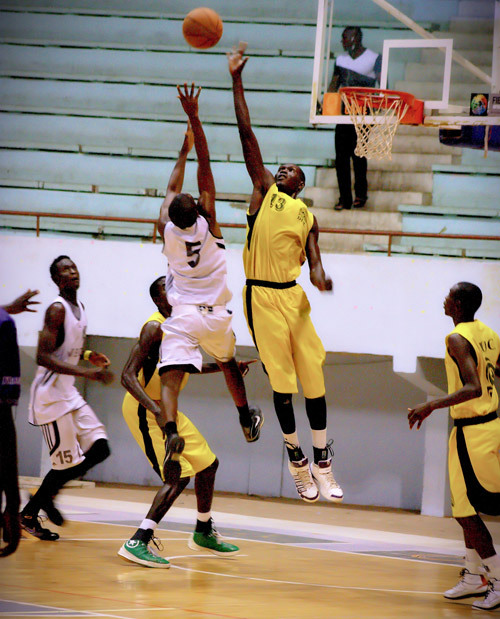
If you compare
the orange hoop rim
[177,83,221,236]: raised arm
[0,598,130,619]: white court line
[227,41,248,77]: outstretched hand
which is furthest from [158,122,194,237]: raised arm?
[0,598,130,619]: white court line

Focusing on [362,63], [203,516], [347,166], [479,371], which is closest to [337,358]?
[347,166]

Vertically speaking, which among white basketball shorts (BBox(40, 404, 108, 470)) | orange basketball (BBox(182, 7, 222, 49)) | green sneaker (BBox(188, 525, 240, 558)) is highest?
orange basketball (BBox(182, 7, 222, 49))

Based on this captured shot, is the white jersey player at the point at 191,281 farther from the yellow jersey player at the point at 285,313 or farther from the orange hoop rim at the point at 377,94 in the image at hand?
the orange hoop rim at the point at 377,94

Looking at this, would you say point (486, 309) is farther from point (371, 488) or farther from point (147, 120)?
point (147, 120)

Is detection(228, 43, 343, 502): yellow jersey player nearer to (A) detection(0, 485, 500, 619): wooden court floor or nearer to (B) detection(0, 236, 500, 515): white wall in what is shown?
(A) detection(0, 485, 500, 619): wooden court floor

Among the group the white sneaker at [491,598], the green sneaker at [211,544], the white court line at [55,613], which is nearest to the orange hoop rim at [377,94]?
the green sneaker at [211,544]

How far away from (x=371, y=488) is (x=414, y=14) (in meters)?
6.33

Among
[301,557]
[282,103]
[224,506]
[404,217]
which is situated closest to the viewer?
[301,557]

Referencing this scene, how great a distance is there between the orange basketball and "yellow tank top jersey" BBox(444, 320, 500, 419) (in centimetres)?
253

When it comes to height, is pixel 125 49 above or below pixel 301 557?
above

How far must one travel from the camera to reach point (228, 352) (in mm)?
6227

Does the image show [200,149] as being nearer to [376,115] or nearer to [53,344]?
[53,344]

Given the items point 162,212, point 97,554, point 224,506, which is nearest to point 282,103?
point 224,506

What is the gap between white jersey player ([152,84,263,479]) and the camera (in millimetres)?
5863
